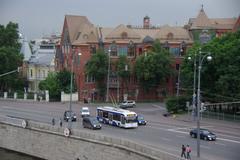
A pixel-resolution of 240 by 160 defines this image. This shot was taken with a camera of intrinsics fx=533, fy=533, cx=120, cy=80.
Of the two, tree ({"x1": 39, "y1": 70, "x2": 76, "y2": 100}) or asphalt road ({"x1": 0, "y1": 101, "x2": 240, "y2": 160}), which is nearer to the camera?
asphalt road ({"x1": 0, "y1": 101, "x2": 240, "y2": 160})

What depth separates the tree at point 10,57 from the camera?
91.3 meters

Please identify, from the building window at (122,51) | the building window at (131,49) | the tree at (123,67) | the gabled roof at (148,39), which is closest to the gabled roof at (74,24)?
the building window at (122,51)

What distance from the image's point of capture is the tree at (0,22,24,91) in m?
91.3

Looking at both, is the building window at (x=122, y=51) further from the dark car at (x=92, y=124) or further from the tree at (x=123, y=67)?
the dark car at (x=92, y=124)

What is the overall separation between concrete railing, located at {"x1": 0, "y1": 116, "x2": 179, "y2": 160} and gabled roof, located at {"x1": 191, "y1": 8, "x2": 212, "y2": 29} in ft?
145

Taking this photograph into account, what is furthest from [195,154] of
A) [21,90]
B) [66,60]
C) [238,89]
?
[21,90]

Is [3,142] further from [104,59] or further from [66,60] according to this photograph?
[66,60]

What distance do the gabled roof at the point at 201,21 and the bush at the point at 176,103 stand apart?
23.6 m

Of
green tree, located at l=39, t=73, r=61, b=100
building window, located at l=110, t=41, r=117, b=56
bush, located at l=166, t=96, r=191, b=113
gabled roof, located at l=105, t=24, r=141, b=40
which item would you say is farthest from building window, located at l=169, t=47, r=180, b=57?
bush, located at l=166, t=96, r=191, b=113

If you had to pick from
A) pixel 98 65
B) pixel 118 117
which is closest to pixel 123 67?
pixel 98 65

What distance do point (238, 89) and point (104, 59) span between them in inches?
1146

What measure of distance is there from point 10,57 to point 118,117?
141ft

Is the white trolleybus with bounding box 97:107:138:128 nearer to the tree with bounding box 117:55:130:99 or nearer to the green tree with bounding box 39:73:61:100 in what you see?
the tree with bounding box 117:55:130:99

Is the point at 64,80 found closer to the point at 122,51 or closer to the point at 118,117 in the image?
the point at 122,51
